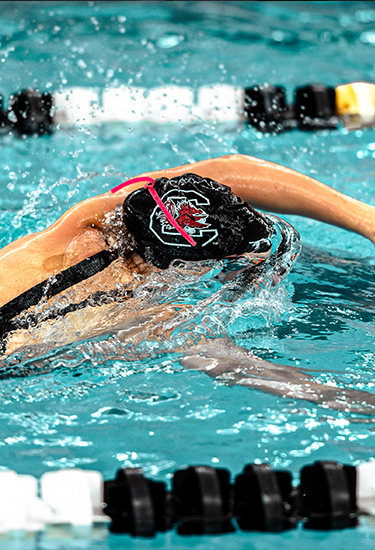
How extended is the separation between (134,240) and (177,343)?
0.29m

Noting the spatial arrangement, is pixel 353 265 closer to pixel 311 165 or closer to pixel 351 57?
pixel 311 165

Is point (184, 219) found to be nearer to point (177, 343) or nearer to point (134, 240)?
point (134, 240)

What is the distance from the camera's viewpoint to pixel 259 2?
5.27 m

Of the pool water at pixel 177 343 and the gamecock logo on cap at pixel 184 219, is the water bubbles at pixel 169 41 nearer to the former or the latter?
the pool water at pixel 177 343

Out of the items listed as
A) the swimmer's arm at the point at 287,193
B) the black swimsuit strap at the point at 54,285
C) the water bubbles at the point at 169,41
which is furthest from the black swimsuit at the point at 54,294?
the water bubbles at the point at 169,41

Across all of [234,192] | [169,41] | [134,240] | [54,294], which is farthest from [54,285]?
[169,41]

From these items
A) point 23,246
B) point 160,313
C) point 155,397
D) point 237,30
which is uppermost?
point 237,30

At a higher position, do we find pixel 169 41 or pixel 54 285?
pixel 169 41

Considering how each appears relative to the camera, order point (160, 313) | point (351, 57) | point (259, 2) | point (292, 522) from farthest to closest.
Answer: point (259, 2) → point (351, 57) → point (160, 313) → point (292, 522)

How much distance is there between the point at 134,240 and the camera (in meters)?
1.50

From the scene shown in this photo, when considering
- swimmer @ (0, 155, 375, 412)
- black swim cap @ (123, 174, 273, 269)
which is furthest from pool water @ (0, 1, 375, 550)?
black swim cap @ (123, 174, 273, 269)

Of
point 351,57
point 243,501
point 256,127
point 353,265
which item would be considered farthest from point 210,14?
point 243,501

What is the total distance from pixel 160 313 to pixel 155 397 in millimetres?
253

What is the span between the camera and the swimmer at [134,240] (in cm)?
143
